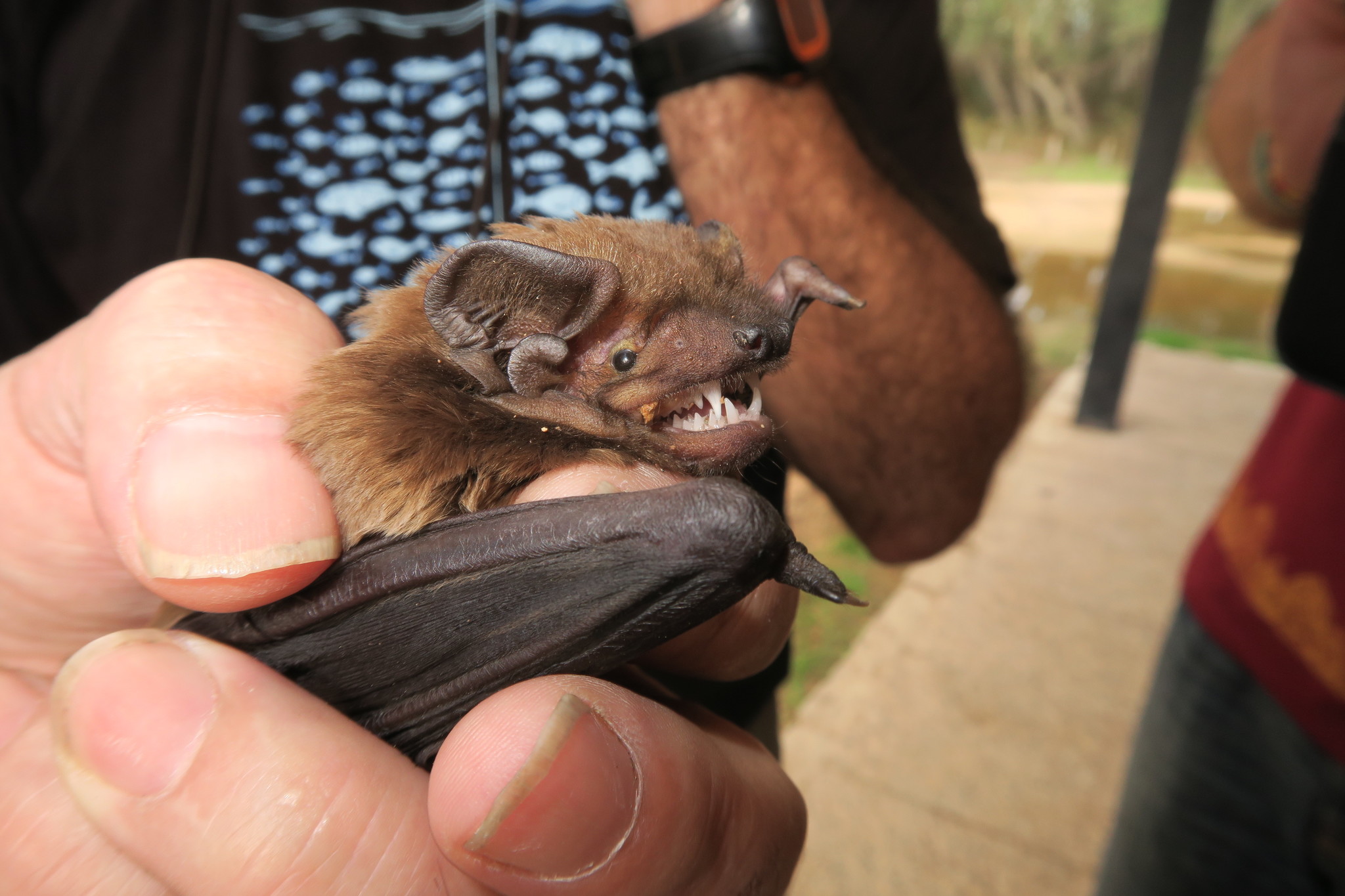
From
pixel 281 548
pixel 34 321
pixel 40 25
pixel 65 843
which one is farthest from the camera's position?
pixel 34 321

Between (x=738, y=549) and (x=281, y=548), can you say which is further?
(x=281, y=548)

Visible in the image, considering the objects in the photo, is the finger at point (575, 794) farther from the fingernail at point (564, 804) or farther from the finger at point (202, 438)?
the finger at point (202, 438)

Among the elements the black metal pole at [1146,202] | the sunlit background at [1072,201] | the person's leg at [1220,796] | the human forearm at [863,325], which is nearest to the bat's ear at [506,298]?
the human forearm at [863,325]

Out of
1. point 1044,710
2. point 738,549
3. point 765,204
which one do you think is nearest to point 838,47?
point 765,204

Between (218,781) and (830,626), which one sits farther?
(830,626)

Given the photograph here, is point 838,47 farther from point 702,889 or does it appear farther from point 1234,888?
point 1234,888

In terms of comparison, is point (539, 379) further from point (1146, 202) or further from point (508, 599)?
point (1146, 202)

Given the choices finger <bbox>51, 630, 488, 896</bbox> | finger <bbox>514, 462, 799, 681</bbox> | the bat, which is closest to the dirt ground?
finger <bbox>514, 462, 799, 681</bbox>

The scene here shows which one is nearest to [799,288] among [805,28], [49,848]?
[805,28]
